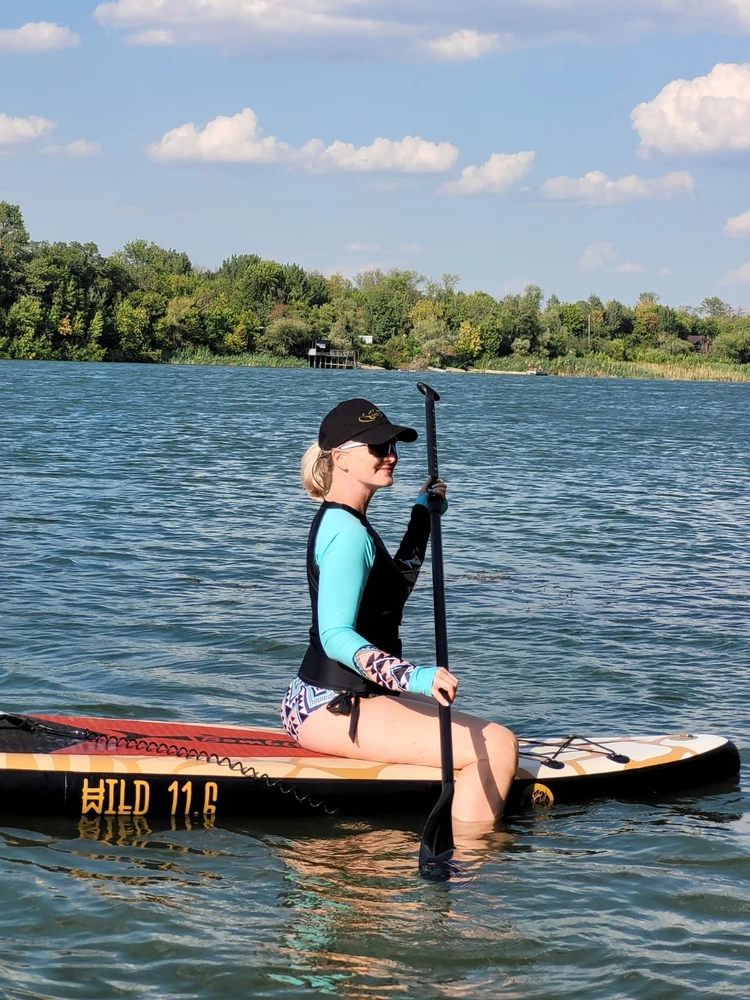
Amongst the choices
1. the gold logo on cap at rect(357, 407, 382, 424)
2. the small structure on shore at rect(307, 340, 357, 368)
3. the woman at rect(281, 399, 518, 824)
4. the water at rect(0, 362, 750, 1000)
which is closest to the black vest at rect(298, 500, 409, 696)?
the woman at rect(281, 399, 518, 824)

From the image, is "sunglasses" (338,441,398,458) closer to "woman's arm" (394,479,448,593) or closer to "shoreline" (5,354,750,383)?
"woman's arm" (394,479,448,593)

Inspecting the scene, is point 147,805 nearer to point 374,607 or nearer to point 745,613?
point 374,607

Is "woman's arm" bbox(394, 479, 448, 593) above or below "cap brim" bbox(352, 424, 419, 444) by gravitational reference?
below

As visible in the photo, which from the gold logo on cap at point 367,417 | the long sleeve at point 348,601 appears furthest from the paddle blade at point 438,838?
the gold logo on cap at point 367,417

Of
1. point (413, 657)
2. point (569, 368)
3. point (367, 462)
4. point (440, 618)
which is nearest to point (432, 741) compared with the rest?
point (440, 618)

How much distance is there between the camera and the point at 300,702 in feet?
16.1

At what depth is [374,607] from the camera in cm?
466

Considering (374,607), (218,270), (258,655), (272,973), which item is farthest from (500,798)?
(218,270)

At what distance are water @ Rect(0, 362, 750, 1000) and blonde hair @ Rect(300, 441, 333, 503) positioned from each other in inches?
54.6

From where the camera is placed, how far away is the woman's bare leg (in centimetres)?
484

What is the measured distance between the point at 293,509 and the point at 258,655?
708 centimetres

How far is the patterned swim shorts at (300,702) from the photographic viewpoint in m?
4.80

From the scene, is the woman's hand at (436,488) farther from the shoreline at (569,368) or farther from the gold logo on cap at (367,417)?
the shoreline at (569,368)

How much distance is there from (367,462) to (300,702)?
1010mm
